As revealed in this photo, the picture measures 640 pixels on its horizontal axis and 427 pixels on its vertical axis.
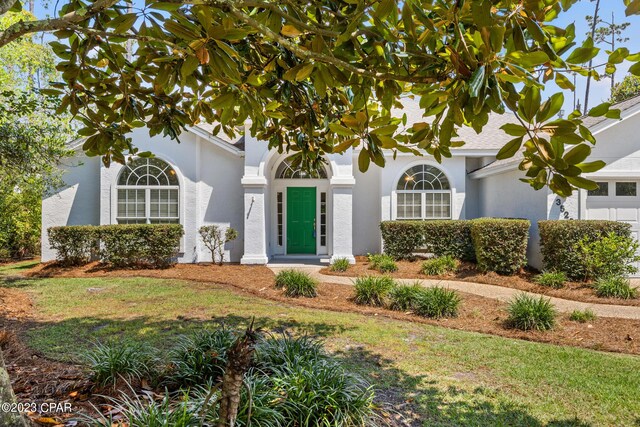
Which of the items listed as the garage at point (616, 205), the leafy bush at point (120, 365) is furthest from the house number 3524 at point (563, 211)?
the leafy bush at point (120, 365)

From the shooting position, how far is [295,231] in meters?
14.1

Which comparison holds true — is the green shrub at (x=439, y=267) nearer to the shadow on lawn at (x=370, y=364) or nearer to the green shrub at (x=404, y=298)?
the green shrub at (x=404, y=298)

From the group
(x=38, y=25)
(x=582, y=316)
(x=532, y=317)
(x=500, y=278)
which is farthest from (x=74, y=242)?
(x=582, y=316)

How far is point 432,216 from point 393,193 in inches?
63.0

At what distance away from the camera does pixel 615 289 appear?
785cm

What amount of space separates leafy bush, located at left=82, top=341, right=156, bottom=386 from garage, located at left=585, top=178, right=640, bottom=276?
36.0 ft

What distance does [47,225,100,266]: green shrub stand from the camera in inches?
448

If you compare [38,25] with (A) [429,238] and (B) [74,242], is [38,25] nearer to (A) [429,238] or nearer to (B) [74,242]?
Result: (B) [74,242]

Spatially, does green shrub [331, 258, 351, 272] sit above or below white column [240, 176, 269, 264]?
below

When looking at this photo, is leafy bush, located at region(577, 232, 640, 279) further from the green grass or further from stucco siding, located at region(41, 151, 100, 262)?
stucco siding, located at region(41, 151, 100, 262)

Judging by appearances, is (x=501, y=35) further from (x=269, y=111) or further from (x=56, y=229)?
(x=56, y=229)

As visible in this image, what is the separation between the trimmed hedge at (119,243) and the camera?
11297 mm

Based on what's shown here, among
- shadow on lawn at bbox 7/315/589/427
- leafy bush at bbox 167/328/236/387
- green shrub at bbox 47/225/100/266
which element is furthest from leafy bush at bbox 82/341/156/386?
green shrub at bbox 47/225/100/266

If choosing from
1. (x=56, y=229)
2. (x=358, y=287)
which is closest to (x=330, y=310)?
(x=358, y=287)
